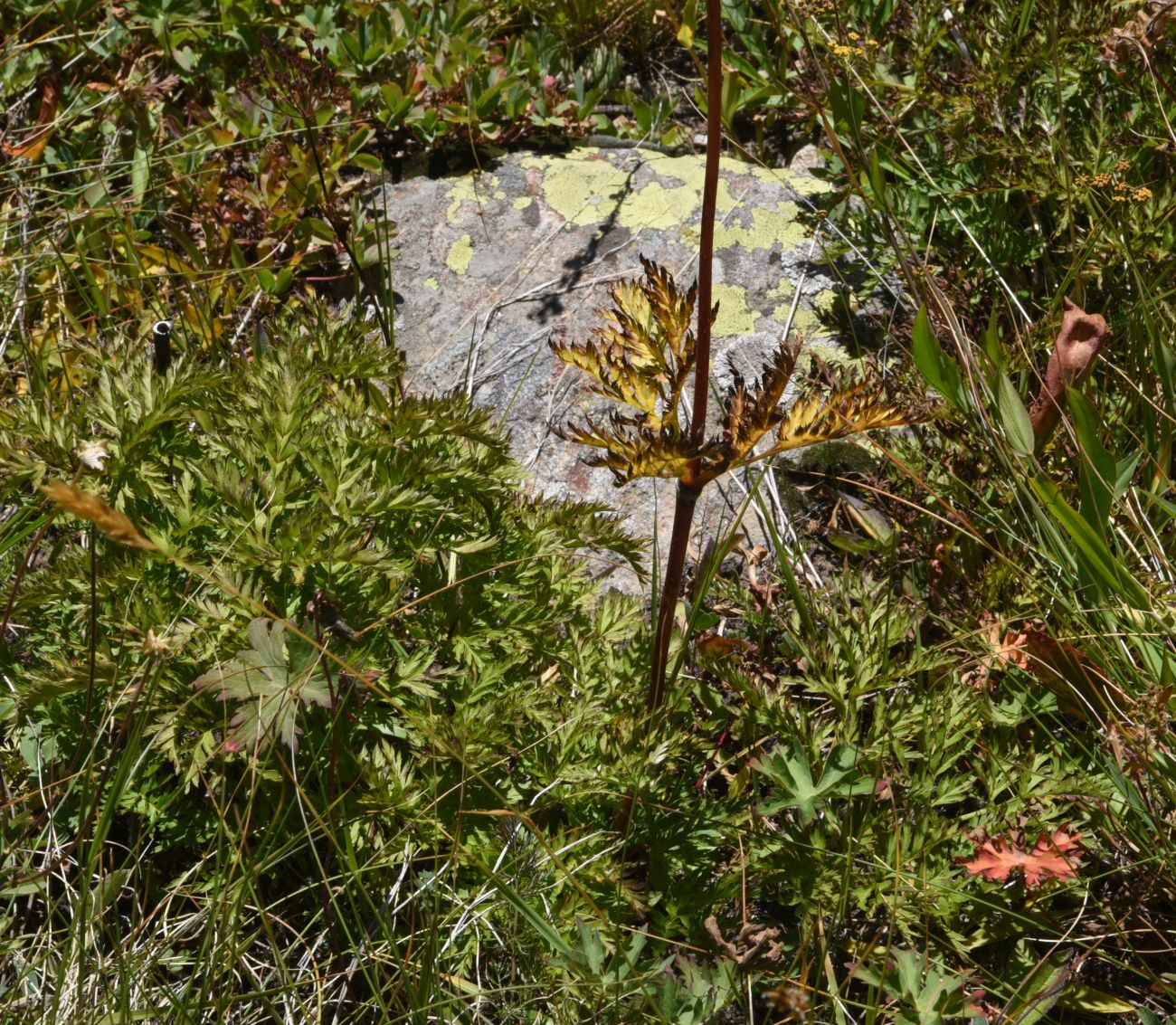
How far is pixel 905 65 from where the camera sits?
147 inches

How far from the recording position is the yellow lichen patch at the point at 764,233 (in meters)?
3.75

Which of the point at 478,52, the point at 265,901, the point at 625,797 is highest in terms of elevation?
the point at 478,52

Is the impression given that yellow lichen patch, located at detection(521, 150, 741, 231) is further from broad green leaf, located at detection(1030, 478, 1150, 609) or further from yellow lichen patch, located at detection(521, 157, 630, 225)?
broad green leaf, located at detection(1030, 478, 1150, 609)

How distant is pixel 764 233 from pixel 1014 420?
4.92ft

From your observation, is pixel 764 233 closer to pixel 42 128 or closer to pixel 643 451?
pixel 643 451

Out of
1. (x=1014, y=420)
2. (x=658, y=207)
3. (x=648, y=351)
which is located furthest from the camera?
(x=658, y=207)

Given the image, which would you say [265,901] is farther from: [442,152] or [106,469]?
[442,152]

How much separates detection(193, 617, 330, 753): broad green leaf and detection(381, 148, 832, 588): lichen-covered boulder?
1.36 meters

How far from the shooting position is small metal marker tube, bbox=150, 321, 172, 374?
260cm

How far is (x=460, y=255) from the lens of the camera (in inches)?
151

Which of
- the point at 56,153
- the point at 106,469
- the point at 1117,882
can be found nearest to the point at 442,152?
the point at 56,153

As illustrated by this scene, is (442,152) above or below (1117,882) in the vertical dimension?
above

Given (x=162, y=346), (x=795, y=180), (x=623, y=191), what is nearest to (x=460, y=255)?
(x=623, y=191)

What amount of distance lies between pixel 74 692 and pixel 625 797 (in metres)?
1.15
